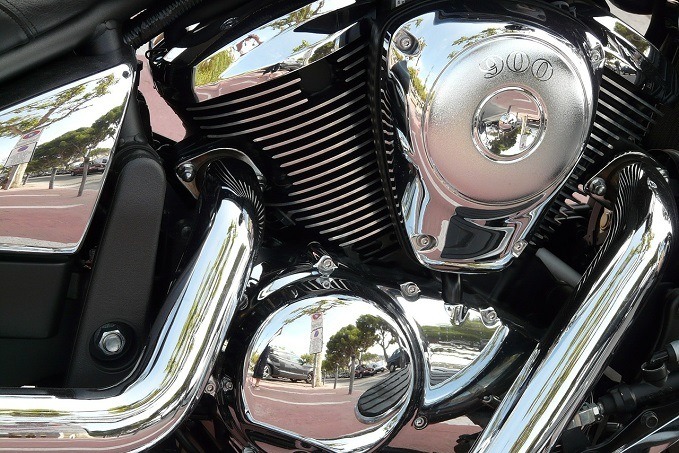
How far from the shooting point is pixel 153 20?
1068mm

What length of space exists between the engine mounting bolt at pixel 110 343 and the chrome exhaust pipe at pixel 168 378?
72 mm

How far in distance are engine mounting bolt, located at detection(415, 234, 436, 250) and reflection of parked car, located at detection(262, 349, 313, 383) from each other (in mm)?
220

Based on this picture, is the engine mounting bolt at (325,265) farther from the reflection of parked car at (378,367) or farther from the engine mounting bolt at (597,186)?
the engine mounting bolt at (597,186)

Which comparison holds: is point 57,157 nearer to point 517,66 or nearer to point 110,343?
point 110,343

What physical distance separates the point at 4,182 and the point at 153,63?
9.6 inches

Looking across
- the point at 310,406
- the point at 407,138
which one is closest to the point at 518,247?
the point at 407,138

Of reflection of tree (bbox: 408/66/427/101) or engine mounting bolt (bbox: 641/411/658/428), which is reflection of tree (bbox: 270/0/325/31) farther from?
engine mounting bolt (bbox: 641/411/658/428)

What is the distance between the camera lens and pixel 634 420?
4.24 feet

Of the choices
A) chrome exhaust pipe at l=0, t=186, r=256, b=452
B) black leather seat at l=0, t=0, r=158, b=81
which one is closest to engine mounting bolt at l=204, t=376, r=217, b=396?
chrome exhaust pipe at l=0, t=186, r=256, b=452

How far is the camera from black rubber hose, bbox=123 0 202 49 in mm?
1064

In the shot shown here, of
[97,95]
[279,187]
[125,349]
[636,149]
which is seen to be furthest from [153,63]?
[636,149]

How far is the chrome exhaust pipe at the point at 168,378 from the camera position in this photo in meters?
0.98

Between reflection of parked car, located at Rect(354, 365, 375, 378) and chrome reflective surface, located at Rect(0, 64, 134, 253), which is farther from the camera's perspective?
reflection of parked car, located at Rect(354, 365, 375, 378)

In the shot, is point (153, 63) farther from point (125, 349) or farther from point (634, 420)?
point (634, 420)
